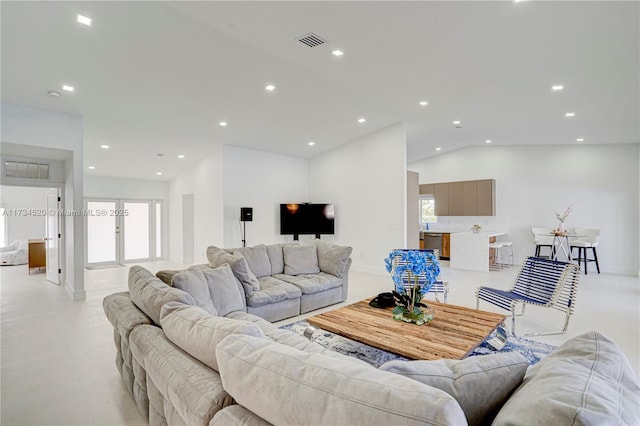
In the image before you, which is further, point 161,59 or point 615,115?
point 615,115

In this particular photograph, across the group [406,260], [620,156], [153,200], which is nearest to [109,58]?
[406,260]

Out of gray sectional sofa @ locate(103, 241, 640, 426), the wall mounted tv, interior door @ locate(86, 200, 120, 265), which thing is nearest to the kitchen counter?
Answer: the wall mounted tv

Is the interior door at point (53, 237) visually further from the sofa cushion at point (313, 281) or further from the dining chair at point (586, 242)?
the dining chair at point (586, 242)

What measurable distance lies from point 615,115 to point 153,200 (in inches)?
426

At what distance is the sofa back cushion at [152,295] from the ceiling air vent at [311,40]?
2802mm

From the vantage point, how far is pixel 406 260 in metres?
2.53

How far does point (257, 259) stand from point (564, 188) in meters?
7.50

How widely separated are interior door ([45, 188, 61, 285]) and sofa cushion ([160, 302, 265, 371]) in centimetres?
579

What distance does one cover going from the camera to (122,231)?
8.98m

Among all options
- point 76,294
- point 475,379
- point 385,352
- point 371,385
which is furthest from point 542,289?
point 76,294

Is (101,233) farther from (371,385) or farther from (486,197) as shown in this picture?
(486,197)

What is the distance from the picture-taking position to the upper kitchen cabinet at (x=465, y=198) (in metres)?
8.20

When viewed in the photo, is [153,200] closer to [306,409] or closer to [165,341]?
[165,341]

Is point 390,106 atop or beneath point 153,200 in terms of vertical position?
atop
